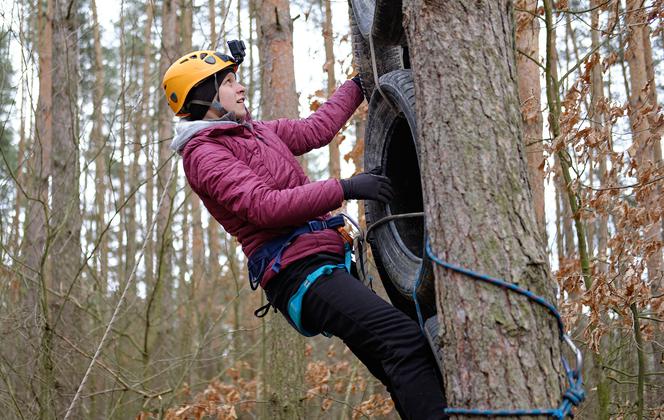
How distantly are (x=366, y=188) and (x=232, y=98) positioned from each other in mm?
976

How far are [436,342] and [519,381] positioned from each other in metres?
0.58

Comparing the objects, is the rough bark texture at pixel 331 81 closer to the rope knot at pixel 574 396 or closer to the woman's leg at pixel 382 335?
the woman's leg at pixel 382 335

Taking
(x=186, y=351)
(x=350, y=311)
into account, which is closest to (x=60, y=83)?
(x=186, y=351)

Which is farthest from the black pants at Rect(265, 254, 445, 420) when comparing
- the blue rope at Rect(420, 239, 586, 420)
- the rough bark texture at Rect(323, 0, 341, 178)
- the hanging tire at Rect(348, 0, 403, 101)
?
the rough bark texture at Rect(323, 0, 341, 178)

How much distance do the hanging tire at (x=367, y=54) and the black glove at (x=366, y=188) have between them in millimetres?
749

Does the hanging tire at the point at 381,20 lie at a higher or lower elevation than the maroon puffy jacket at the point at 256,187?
higher

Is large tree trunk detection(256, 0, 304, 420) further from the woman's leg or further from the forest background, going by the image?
the woman's leg

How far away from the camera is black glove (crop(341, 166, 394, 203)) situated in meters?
3.22

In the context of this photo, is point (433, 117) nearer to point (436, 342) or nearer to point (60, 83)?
point (436, 342)

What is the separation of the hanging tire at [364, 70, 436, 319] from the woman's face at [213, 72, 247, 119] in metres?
0.63

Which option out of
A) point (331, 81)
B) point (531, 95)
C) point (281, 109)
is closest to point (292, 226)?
point (531, 95)

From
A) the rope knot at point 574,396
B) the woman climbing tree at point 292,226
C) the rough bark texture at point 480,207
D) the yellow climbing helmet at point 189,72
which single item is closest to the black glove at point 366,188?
the woman climbing tree at point 292,226

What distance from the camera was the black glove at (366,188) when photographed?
3.22m

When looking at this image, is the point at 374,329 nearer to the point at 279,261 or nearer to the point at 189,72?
the point at 279,261
